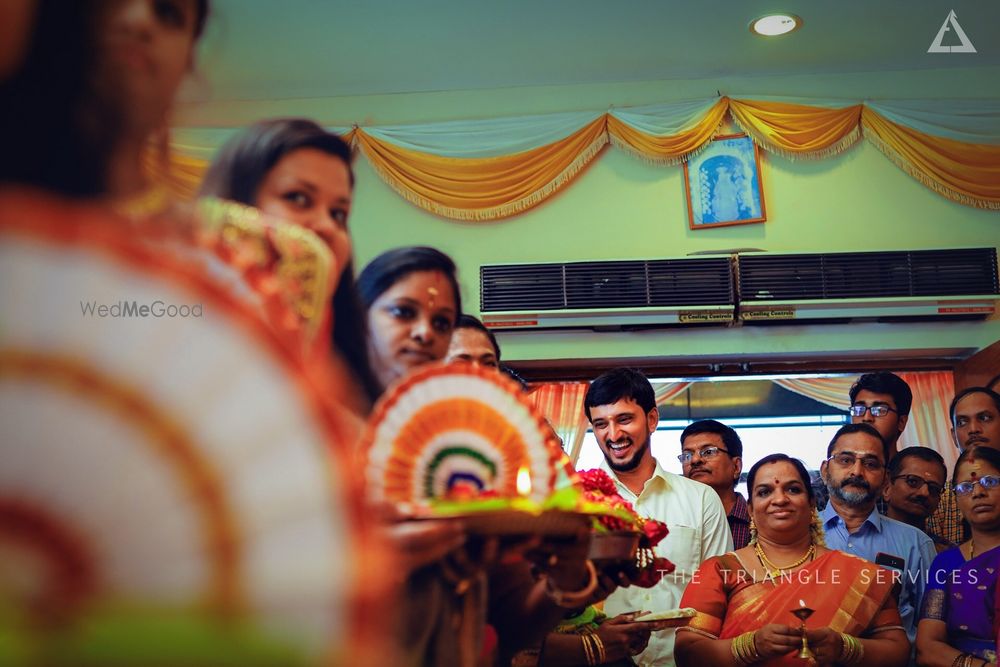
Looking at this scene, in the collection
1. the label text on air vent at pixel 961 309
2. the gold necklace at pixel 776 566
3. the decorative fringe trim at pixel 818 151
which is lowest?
the gold necklace at pixel 776 566

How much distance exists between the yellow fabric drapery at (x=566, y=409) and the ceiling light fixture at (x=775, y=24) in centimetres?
170

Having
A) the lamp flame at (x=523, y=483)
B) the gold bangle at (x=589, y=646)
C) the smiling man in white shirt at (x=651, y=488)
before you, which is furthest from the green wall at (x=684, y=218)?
the lamp flame at (x=523, y=483)

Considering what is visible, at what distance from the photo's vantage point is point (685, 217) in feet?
13.5

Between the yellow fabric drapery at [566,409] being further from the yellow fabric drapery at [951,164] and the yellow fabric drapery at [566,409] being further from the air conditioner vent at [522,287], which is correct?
the yellow fabric drapery at [951,164]

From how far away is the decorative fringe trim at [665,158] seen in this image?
13.6 ft

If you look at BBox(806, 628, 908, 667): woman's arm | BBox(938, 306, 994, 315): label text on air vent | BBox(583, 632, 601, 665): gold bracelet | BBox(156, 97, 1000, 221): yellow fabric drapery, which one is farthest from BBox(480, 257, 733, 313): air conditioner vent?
BBox(583, 632, 601, 665): gold bracelet

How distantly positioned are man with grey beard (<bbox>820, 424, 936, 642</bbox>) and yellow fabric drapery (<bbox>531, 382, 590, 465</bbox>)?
126 centimetres

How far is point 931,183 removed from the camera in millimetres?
4059

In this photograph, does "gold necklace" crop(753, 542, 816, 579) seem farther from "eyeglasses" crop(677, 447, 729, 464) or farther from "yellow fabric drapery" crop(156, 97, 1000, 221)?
"yellow fabric drapery" crop(156, 97, 1000, 221)

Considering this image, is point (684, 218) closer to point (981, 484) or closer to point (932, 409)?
point (932, 409)

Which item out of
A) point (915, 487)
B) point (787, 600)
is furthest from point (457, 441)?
point (915, 487)

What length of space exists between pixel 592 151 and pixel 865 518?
198cm

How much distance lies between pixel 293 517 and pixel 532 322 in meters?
2.90

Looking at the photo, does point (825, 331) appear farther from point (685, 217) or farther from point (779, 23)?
point (779, 23)
